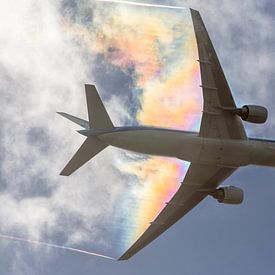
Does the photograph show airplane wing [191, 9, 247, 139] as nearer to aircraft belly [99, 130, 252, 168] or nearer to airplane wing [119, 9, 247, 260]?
airplane wing [119, 9, 247, 260]

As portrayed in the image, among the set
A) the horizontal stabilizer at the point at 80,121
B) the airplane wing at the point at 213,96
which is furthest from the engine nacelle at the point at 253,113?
the horizontal stabilizer at the point at 80,121

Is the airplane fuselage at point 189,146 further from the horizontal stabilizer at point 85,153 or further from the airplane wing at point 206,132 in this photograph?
the airplane wing at point 206,132

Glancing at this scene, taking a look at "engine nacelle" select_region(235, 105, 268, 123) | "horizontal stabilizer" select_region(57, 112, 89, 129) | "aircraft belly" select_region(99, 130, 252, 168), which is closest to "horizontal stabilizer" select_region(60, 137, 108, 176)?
"aircraft belly" select_region(99, 130, 252, 168)

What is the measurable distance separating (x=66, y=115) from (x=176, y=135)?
916 cm

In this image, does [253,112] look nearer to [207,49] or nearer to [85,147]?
[207,49]

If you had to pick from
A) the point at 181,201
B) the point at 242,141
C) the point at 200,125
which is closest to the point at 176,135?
the point at 200,125

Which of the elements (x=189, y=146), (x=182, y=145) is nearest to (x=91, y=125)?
(x=182, y=145)

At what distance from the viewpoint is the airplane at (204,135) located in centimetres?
5688

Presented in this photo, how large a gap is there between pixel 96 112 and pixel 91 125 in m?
1.19

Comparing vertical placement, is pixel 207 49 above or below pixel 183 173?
above

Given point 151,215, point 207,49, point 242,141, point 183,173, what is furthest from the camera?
point 151,215

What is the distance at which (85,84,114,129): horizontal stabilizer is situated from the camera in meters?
56.8

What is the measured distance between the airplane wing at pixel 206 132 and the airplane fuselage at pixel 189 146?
846 millimetres

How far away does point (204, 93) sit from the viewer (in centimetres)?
5744
